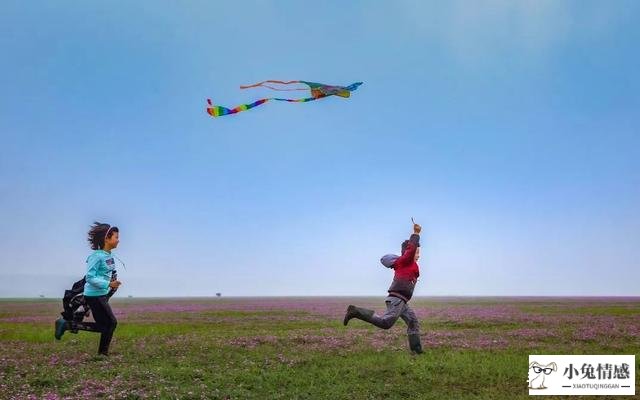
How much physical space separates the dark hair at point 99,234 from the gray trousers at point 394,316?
6832mm

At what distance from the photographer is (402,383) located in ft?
35.9

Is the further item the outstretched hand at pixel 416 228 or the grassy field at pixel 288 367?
the outstretched hand at pixel 416 228

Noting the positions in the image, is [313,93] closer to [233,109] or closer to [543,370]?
[233,109]

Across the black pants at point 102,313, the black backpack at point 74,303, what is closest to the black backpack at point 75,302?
the black backpack at point 74,303

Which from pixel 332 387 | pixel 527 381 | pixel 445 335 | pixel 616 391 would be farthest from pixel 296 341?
pixel 616 391

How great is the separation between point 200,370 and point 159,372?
885 mm

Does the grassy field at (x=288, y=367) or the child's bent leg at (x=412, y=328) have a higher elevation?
the child's bent leg at (x=412, y=328)

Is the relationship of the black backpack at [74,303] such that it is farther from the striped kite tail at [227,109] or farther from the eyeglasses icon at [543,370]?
the eyeglasses icon at [543,370]

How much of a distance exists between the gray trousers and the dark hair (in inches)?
269

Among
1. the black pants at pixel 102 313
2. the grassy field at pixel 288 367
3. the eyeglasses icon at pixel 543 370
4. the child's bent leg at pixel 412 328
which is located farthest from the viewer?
the child's bent leg at pixel 412 328

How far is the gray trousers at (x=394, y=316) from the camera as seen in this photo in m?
12.6

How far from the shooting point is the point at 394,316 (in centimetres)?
1297

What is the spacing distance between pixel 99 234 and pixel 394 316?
24.8ft

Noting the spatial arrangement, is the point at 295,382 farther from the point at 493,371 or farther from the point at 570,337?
the point at 570,337
